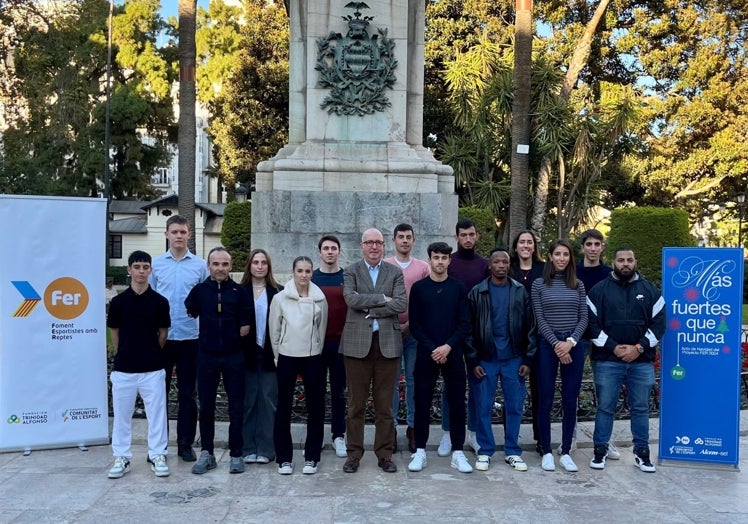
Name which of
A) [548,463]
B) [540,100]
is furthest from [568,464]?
[540,100]

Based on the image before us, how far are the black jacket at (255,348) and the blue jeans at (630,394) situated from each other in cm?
276

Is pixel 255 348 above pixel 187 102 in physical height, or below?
below

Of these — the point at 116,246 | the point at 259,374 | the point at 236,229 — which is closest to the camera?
the point at 259,374

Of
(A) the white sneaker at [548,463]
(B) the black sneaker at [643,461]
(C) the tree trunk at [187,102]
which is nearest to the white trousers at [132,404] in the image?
(A) the white sneaker at [548,463]

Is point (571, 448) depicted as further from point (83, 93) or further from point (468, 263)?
point (83, 93)

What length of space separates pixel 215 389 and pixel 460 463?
2.08 metres

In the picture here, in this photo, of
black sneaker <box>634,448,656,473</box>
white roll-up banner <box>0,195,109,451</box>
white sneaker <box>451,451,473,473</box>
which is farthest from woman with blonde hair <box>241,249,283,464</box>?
black sneaker <box>634,448,656,473</box>

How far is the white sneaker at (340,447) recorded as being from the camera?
662 centimetres

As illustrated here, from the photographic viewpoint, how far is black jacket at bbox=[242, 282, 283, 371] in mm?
6332

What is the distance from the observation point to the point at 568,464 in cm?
631

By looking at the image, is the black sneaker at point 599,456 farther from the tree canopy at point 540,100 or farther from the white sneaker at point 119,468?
the tree canopy at point 540,100

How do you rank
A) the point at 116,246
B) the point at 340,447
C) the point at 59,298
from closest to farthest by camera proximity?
the point at 340,447 < the point at 59,298 < the point at 116,246

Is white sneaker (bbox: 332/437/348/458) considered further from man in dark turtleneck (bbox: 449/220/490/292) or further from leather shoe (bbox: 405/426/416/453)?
man in dark turtleneck (bbox: 449/220/490/292)

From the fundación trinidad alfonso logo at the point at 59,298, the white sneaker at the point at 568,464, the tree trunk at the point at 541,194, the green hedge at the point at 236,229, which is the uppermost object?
the tree trunk at the point at 541,194
